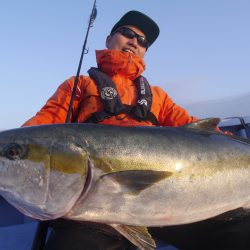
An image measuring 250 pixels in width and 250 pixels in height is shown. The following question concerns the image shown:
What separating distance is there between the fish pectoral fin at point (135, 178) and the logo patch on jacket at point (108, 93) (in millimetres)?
1879

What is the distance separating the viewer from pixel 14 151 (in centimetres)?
222

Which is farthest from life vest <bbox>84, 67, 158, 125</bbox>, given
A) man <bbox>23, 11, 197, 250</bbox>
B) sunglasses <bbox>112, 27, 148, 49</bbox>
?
sunglasses <bbox>112, 27, 148, 49</bbox>

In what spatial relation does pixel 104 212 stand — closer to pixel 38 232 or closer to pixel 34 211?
pixel 34 211

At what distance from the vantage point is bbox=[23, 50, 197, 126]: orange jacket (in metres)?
3.89

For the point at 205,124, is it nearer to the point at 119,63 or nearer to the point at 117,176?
the point at 117,176

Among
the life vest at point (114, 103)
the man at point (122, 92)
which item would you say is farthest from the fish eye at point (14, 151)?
the life vest at point (114, 103)

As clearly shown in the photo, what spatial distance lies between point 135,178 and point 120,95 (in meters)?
2.20

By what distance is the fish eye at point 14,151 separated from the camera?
221cm

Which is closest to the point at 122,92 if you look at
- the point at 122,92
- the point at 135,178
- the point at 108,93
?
the point at 122,92

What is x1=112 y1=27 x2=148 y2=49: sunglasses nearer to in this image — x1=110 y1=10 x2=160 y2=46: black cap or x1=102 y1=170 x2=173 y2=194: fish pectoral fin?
x1=110 y1=10 x2=160 y2=46: black cap

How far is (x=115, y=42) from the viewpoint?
4.86m

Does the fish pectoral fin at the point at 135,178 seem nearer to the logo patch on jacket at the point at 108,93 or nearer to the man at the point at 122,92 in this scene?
the man at the point at 122,92

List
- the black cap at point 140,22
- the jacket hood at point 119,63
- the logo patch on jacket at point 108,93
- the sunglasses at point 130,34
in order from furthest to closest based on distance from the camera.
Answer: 1. the black cap at point 140,22
2. the sunglasses at point 130,34
3. the jacket hood at point 119,63
4. the logo patch on jacket at point 108,93

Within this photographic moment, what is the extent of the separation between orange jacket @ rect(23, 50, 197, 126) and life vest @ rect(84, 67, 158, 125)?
0.20 feet
